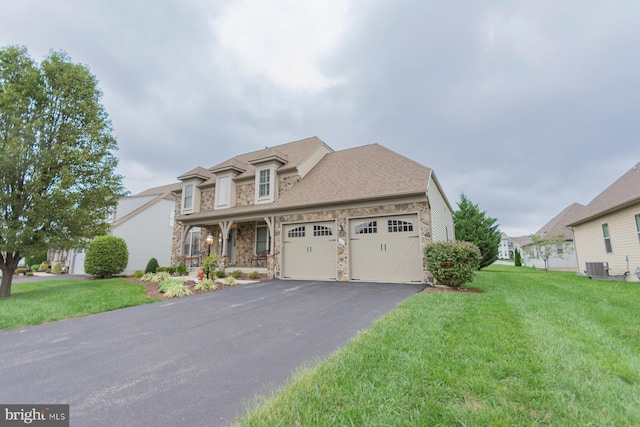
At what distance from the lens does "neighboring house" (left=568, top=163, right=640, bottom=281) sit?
10.2 metres

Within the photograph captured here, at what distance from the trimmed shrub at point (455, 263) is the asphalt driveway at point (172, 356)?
193 cm

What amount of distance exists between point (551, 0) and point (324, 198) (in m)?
9.62

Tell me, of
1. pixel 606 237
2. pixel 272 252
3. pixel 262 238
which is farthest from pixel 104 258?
pixel 606 237

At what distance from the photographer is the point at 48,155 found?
8.68m

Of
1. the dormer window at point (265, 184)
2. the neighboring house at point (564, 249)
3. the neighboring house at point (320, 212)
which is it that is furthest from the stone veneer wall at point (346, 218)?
the neighboring house at point (564, 249)

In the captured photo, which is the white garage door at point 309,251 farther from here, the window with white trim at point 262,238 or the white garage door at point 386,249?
the window with white trim at point 262,238

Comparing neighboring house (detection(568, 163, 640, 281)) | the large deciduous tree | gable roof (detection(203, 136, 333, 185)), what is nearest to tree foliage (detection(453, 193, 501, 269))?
neighboring house (detection(568, 163, 640, 281))

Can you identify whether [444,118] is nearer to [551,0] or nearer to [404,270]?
[551,0]

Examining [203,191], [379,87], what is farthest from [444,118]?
[203,191]

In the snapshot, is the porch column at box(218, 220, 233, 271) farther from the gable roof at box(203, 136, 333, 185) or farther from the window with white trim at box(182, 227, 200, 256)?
the window with white trim at box(182, 227, 200, 256)

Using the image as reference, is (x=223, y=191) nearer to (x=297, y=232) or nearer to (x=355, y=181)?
(x=297, y=232)

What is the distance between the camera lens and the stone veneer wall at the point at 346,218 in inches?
363

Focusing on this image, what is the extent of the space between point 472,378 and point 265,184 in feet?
40.5

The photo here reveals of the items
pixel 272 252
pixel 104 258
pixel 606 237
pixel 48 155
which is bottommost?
pixel 104 258
